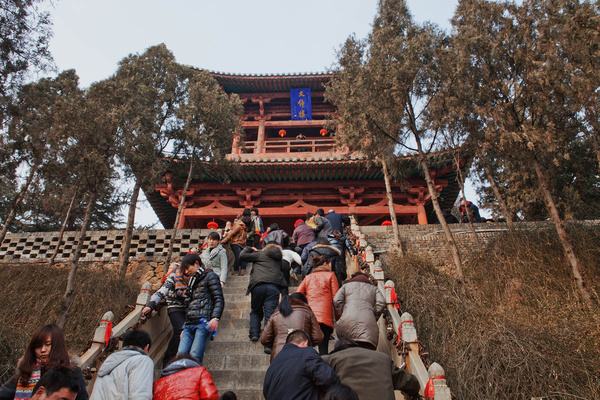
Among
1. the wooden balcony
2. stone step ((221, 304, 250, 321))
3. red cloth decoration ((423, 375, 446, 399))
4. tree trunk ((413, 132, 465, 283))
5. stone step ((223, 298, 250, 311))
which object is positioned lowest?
red cloth decoration ((423, 375, 446, 399))

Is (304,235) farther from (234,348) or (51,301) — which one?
(51,301)

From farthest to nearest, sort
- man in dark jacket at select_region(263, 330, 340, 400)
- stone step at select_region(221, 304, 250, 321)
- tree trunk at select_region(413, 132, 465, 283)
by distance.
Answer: tree trunk at select_region(413, 132, 465, 283), stone step at select_region(221, 304, 250, 321), man in dark jacket at select_region(263, 330, 340, 400)

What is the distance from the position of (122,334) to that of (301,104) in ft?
50.2

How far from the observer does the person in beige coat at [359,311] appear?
4.07 m

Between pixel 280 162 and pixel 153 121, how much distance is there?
4.23m

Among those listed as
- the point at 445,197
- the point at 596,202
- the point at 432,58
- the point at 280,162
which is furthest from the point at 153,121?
the point at 596,202

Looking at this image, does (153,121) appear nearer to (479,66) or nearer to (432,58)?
(432,58)

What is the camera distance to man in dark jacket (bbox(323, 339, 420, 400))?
116 inches

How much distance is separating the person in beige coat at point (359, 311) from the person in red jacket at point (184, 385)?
1569 mm

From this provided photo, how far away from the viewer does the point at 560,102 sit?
774 centimetres

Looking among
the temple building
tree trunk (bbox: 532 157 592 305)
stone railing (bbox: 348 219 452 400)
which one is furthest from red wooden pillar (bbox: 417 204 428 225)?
stone railing (bbox: 348 219 452 400)

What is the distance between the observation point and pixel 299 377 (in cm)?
276

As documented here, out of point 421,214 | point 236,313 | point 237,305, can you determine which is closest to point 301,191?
point 421,214

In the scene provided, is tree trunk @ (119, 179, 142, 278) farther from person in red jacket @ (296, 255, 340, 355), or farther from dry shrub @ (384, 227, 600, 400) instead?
dry shrub @ (384, 227, 600, 400)
